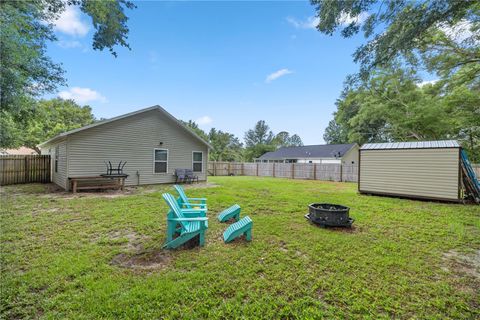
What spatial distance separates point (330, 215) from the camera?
14.5ft

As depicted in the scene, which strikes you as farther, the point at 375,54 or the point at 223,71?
the point at 223,71

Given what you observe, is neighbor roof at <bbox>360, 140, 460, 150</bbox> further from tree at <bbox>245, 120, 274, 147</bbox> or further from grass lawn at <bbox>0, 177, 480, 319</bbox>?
tree at <bbox>245, 120, 274, 147</bbox>

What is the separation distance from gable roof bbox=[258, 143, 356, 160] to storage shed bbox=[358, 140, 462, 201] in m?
15.2

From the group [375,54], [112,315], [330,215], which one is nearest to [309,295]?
[112,315]

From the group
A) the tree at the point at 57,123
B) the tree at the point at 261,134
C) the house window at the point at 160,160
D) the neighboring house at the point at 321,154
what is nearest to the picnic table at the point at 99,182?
the house window at the point at 160,160

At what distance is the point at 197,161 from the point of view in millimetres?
13148

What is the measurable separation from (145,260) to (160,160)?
902 cm

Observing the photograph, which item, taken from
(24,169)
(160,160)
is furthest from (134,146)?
(24,169)

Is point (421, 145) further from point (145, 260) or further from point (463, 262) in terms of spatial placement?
point (145, 260)

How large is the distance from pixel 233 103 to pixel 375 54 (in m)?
18.7

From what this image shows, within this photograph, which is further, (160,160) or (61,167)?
(160,160)

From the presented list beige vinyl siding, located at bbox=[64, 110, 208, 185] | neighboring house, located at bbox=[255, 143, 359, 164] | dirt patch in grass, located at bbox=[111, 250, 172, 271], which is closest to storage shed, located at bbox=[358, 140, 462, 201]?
dirt patch in grass, located at bbox=[111, 250, 172, 271]

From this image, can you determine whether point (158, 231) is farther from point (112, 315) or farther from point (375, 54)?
point (375, 54)

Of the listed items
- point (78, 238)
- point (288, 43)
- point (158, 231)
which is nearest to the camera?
point (78, 238)
